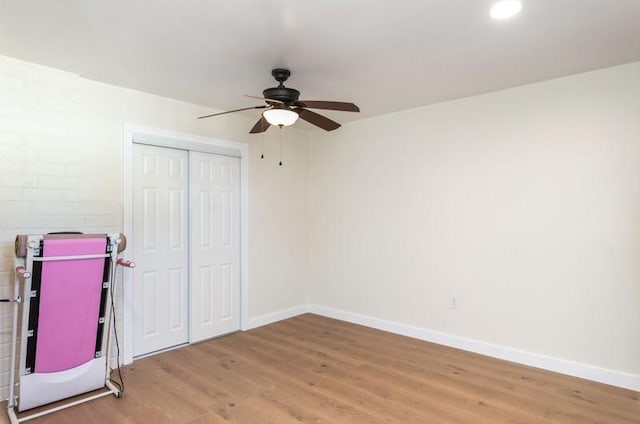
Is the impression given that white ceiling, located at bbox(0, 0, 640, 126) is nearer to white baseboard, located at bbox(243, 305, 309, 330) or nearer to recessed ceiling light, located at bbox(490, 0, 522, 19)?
recessed ceiling light, located at bbox(490, 0, 522, 19)

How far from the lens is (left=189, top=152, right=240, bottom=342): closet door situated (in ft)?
13.1

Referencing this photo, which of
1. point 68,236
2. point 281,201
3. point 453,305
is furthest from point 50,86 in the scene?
point 453,305

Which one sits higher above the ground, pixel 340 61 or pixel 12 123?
pixel 340 61

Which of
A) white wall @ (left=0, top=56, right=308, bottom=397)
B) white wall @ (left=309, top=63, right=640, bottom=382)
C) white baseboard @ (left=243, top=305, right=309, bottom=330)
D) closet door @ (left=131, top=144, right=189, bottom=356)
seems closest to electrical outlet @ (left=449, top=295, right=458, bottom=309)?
white wall @ (left=309, top=63, right=640, bottom=382)

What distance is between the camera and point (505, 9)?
7.04 ft

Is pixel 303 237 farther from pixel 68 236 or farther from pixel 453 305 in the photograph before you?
pixel 68 236

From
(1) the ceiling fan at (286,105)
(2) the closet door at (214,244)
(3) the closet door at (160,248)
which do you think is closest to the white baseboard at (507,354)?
(2) the closet door at (214,244)

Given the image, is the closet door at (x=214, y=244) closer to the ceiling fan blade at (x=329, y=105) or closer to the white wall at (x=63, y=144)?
the white wall at (x=63, y=144)

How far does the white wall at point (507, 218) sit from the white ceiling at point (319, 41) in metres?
0.39

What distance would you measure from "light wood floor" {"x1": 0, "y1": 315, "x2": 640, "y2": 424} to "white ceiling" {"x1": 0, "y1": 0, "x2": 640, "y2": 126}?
2538 mm

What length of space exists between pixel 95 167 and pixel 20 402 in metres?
1.82

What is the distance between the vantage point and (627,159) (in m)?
2.97

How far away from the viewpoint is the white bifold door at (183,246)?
3580 millimetres

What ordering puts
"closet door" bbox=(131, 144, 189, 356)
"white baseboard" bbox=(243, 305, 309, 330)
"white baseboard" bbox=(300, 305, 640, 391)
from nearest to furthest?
1. "white baseboard" bbox=(300, 305, 640, 391)
2. "closet door" bbox=(131, 144, 189, 356)
3. "white baseboard" bbox=(243, 305, 309, 330)
